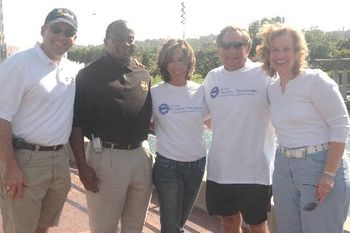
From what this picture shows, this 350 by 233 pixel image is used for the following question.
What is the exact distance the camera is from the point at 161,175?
3.64 metres

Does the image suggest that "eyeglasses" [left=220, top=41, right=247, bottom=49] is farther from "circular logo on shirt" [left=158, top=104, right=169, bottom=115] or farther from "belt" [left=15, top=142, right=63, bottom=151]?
"belt" [left=15, top=142, right=63, bottom=151]

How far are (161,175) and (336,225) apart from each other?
1.30 metres

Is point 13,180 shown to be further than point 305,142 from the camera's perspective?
Yes

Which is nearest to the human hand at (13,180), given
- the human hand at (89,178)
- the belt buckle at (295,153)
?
the human hand at (89,178)

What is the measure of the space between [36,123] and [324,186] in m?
1.90

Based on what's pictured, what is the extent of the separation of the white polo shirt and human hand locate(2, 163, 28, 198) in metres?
0.22

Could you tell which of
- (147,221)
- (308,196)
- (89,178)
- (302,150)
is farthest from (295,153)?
(147,221)

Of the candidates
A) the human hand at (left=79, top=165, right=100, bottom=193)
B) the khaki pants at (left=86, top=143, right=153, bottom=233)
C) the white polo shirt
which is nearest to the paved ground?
the khaki pants at (left=86, top=143, right=153, bottom=233)

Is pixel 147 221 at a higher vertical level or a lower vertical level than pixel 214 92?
lower

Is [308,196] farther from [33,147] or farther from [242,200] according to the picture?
[33,147]

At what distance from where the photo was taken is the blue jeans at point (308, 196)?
291 cm

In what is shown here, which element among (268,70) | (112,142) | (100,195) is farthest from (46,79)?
(268,70)

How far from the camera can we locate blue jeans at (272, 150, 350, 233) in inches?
115

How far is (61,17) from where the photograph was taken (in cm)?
343
